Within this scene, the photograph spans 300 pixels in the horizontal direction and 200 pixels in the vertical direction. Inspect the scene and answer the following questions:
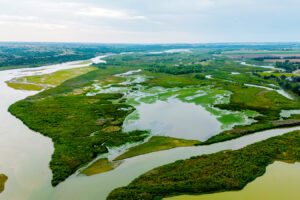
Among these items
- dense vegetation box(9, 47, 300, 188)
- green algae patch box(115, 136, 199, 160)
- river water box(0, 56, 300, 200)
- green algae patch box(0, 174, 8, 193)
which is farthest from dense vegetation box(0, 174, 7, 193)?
green algae patch box(115, 136, 199, 160)

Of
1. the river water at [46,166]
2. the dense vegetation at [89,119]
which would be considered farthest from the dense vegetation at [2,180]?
the dense vegetation at [89,119]

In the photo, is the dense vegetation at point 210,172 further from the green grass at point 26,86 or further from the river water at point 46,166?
the green grass at point 26,86

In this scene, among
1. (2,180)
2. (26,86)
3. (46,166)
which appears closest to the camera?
(2,180)

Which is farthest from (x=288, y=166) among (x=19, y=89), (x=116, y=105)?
(x=19, y=89)

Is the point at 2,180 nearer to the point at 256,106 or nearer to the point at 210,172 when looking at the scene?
the point at 210,172

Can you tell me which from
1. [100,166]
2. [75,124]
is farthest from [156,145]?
[75,124]

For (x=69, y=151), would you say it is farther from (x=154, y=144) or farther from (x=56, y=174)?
(x=154, y=144)
